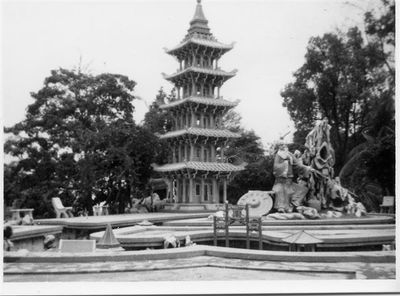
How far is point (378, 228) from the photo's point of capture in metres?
15.1

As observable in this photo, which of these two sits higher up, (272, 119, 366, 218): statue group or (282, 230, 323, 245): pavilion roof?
(272, 119, 366, 218): statue group

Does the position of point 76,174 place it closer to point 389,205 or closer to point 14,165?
point 14,165

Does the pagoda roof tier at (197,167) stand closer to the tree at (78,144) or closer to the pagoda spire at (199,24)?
the tree at (78,144)

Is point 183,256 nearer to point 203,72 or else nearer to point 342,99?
point 203,72

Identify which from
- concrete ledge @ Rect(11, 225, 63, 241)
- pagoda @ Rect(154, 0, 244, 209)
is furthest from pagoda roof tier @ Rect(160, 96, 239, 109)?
concrete ledge @ Rect(11, 225, 63, 241)

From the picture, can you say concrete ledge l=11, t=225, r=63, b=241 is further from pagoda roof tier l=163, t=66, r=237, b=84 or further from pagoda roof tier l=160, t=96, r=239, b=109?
pagoda roof tier l=163, t=66, r=237, b=84

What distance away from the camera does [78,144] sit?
24.4 m

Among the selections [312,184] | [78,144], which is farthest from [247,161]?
[312,184]

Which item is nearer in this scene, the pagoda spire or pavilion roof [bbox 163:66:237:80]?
pavilion roof [bbox 163:66:237:80]

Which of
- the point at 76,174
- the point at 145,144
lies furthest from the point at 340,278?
the point at 145,144

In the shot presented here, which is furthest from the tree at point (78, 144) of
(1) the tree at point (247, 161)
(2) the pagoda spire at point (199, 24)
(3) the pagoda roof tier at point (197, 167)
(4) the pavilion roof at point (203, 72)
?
(1) the tree at point (247, 161)

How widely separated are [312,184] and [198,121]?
1239 cm

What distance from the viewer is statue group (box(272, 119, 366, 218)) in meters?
17.7

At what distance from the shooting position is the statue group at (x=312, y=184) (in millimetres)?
17734
